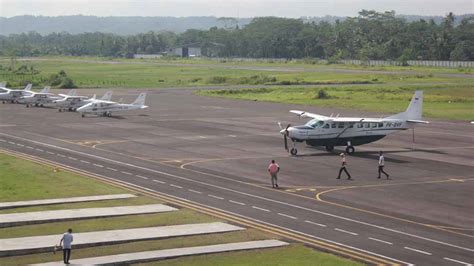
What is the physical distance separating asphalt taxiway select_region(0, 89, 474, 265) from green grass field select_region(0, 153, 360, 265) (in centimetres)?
183

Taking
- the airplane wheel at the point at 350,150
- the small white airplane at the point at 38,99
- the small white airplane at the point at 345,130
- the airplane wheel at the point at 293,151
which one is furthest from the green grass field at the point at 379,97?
the airplane wheel at the point at 293,151

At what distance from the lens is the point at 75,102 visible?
96500 mm

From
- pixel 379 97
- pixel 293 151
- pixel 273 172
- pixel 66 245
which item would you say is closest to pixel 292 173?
pixel 273 172

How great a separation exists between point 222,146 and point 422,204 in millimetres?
25376

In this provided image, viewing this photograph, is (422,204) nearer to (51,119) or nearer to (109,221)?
(109,221)

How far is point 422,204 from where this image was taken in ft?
134

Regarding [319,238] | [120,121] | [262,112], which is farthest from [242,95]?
[319,238]

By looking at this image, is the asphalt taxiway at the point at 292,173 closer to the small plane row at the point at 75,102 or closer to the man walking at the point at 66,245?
the small plane row at the point at 75,102

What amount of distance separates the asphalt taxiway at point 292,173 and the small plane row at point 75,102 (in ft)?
5.19

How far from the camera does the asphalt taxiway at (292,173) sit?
34.4 m

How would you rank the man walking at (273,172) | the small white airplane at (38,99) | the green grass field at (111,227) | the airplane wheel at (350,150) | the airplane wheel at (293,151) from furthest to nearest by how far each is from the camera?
the small white airplane at (38,99) < the airplane wheel at (350,150) < the airplane wheel at (293,151) < the man walking at (273,172) < the green grass field at (111,227)

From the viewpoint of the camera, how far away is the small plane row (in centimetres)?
8881

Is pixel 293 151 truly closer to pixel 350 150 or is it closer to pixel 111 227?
pixel 350 150

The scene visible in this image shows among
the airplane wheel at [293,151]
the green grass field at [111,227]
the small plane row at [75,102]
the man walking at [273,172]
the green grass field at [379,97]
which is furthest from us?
the green grass field at [379,97]
